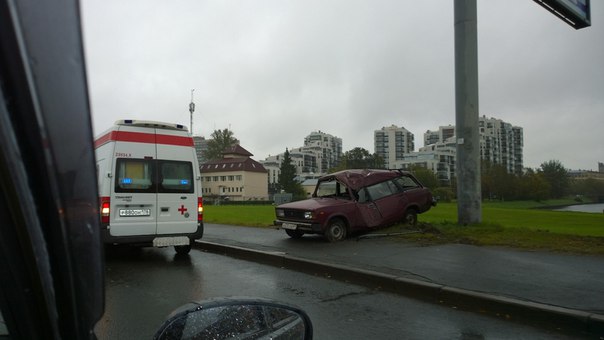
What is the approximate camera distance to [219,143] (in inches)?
4594

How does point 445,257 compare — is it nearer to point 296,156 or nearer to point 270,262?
point 270,262

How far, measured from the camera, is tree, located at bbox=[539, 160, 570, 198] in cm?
8543

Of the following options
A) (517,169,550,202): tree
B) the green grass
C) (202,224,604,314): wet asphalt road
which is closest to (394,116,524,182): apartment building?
(517,169,550,202): tree

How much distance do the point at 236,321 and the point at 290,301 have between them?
16.3 feet

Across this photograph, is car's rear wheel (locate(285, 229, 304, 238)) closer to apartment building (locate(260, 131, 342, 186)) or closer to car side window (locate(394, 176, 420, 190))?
car side window (locate(394, 176, 420, 190))

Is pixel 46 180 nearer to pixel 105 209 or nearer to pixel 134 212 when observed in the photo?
pixel 105 209

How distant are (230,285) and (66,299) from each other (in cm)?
660

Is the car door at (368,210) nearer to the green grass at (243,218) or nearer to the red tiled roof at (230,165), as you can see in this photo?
the green grass at (243,218)

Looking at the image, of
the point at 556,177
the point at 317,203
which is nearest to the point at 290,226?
the point at 317,203

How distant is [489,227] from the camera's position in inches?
489

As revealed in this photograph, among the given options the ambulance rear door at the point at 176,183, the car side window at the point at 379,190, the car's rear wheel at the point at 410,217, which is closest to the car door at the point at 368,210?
the car side window at the point at 379,190

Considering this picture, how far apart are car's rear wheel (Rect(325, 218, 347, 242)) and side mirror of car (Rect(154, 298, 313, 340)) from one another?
10287 millimetres

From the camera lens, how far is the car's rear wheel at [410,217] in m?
13.7

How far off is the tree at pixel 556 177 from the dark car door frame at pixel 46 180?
9349cm
